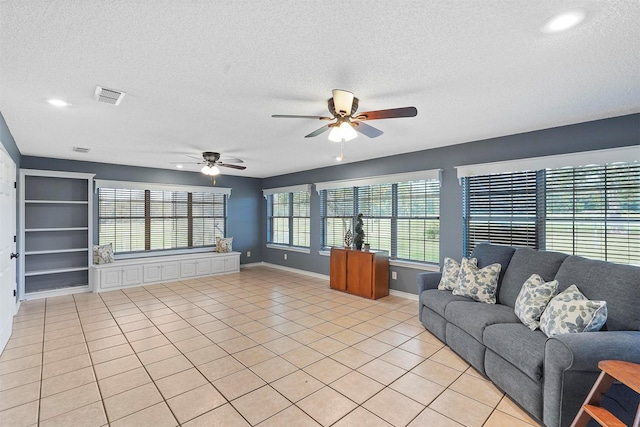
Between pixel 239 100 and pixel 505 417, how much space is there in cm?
331

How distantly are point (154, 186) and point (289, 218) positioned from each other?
126 inches

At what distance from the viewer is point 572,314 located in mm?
2264

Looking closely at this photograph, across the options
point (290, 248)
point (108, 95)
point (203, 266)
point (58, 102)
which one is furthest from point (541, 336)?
point (203, 266)

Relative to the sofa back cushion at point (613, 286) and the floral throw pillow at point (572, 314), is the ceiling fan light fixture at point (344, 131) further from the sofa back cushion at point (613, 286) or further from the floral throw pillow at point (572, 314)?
the sofa back cushion at point (613, 286)

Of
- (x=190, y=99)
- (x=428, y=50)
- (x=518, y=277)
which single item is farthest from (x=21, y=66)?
(x=518, y=277)

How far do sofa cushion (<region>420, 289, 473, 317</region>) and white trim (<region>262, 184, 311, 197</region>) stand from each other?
13.1 ft

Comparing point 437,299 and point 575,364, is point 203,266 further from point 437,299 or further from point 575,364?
point 575,364

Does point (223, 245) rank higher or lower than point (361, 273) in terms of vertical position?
higher

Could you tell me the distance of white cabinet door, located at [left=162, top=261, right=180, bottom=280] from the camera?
6.50 metres

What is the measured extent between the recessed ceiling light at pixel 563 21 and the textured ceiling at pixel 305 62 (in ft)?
0.13

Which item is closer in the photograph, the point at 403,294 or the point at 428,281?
the point at 428,281

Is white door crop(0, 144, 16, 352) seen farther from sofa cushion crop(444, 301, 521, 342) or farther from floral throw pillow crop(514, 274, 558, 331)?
floral throw pillow crop(514, 274, 558, 331)

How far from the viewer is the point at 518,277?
321 cm

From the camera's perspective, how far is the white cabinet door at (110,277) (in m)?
5.71
